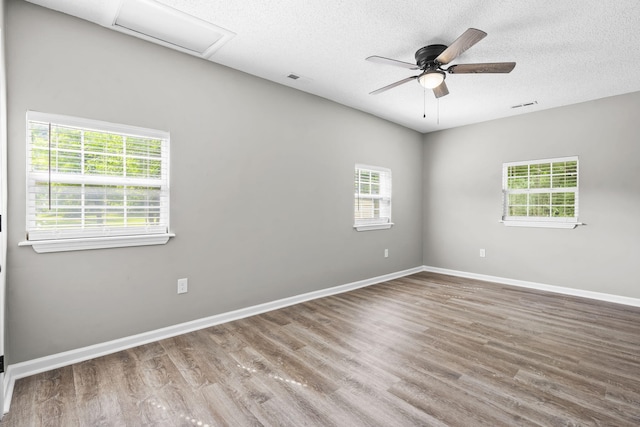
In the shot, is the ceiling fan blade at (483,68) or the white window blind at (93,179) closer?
the white window blind at (93,179)

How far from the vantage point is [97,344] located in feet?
7.85

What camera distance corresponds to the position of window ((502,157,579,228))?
4.26 meters

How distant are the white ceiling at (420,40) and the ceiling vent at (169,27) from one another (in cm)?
7

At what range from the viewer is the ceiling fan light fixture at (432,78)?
266cm

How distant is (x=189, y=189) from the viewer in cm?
288

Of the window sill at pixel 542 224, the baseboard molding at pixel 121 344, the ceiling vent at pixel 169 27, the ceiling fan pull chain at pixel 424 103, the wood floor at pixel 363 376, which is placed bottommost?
the wood floor at pixel 363 376

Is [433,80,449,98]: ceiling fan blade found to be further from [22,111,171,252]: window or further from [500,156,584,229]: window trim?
[22,111,171,252]: window

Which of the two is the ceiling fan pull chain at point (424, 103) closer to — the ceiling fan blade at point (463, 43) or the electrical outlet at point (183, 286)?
the ceiling fan blade at point (463, 43)

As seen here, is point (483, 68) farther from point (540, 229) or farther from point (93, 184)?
point (93, 184)

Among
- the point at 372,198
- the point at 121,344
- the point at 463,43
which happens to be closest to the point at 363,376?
the point at 121,344

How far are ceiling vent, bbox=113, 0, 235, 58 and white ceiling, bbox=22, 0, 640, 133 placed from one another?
0.23 ft

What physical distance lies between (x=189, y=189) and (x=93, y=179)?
2.41 ft

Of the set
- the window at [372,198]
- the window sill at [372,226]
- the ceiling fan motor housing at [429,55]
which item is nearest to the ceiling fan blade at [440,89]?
the ceiling fan motor housing at [429,55]

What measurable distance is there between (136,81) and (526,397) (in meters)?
3.73
